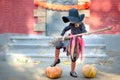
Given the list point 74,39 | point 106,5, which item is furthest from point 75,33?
point 106,5

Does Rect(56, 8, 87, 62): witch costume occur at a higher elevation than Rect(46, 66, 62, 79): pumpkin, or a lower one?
higher

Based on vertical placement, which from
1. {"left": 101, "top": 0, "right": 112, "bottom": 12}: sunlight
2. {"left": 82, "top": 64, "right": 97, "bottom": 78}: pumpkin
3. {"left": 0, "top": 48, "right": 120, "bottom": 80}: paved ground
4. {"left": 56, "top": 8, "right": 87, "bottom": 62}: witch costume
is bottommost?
{"left": 0, "top": 48, "right": 120, "bottom": 80}: paved ground

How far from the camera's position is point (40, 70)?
361 inches

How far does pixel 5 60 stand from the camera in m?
10.2

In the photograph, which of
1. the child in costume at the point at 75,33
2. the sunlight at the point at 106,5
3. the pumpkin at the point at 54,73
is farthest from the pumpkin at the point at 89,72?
the sunlight at the point at 106,5

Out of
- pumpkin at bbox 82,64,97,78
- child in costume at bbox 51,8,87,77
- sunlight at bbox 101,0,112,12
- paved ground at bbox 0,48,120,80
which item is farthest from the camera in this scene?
sunlight at bbox 101,0,112,12

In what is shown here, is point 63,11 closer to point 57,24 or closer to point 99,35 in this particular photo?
point 57,24

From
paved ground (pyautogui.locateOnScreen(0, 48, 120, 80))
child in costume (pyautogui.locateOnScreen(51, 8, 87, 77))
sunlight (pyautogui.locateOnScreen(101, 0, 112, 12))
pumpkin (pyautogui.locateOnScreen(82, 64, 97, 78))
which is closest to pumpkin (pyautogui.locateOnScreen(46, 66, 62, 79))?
paved ground (pyautogui.locateOnScreen(0, 48, 120, 80))

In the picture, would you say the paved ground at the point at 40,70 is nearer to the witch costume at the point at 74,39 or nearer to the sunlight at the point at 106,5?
the witch costume at the point at 74,39

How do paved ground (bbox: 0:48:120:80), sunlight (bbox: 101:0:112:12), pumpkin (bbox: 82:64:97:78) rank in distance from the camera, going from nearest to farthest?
1. pumpkin (bbox: 82:64:97:78)
2. paved ground (bbox: 0:48:120:80)
3. sunlight (bbox: 101:0:112:12)

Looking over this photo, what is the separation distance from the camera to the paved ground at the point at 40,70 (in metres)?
8.51

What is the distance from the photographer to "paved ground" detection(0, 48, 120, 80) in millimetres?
8508

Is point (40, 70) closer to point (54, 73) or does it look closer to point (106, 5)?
point (54, 73)

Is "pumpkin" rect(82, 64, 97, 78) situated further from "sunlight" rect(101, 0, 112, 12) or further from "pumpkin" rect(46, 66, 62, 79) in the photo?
"sunlight" rect(101, 0, 112, 12)
